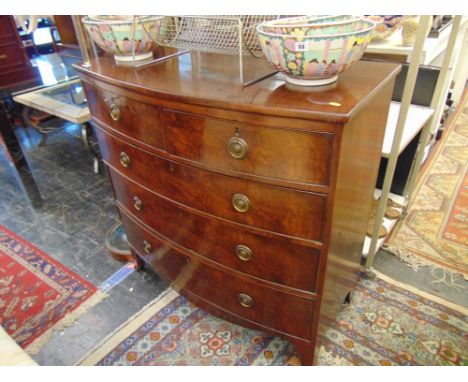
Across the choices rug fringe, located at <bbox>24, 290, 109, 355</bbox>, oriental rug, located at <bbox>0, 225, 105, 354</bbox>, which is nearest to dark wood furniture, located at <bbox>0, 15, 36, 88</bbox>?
oriental rug, located at <bbox>0, 225, 105, 354</bbox>

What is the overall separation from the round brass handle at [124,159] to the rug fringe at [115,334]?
632 mm

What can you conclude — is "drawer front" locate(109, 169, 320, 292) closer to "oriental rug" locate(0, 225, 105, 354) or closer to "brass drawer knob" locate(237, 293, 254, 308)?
"brass drawer knob" locate(237, 293, 254, 308)

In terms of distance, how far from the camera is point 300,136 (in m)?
0.75


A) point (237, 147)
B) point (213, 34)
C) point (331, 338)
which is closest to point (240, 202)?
point (237, 147)

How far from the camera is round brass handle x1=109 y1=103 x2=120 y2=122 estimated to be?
1.08 meters

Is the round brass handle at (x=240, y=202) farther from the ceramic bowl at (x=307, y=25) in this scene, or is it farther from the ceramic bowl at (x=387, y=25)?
the ceramic bowl at (x=387, y=25)

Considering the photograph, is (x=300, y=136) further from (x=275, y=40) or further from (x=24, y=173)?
(x=24, y=173)

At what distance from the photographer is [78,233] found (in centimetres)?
193

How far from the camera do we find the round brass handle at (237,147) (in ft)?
2.69

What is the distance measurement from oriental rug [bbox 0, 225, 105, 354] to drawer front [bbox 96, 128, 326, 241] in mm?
744

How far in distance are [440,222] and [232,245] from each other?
54.1 inches

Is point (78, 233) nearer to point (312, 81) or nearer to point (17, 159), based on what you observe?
point (17, 159)

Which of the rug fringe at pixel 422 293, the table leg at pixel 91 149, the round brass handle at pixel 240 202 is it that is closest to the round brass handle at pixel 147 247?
the round brass handle at pixel 240 202
